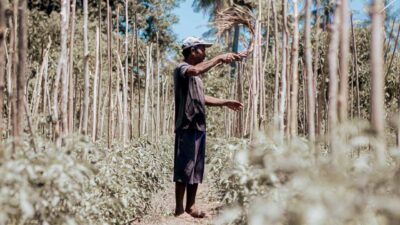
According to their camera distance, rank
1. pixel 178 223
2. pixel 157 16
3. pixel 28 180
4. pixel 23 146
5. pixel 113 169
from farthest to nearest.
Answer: pixel 157 16, pixel 178 223, pixel 113 169, pixel 23 146, pixel 28 180

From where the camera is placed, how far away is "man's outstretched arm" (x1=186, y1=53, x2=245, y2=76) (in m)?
4.11

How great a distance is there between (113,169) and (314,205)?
2.63 metres

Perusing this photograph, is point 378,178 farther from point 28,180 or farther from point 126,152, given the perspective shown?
point 126,152

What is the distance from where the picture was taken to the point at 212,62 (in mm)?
4168

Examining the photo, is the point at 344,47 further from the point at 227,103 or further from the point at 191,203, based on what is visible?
the point at 191,203

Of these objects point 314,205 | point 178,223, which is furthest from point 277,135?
point 178,223

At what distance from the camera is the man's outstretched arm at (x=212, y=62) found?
13.5 feet

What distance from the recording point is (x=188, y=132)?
479 cm

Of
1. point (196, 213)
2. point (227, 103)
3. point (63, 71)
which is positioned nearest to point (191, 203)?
point (196, 213)

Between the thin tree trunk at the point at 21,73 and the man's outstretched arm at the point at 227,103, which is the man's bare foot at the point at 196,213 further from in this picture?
the thin tree trunk at the point at 21,73

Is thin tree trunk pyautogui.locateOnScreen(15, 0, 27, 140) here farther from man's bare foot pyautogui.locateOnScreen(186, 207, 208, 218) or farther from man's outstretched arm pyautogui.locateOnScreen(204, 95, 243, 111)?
man's bare foot pyautogui.locateOnScreen(186, 207, 208, 218)

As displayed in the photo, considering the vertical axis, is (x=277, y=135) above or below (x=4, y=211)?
above

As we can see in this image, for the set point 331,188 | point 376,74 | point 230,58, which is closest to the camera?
point 331,188

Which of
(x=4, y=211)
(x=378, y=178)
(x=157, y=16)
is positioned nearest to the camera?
(x=378, y=178)
